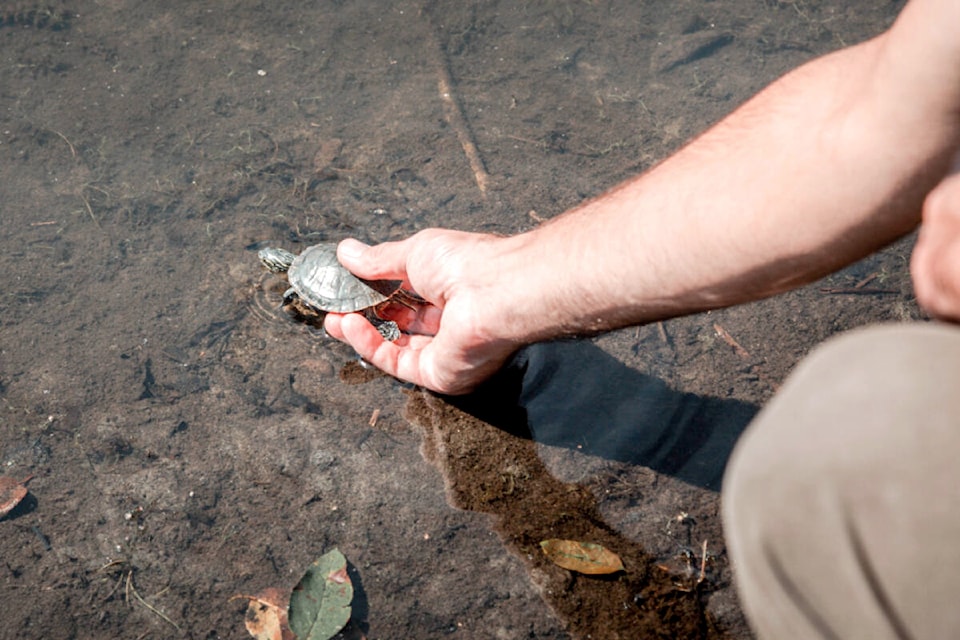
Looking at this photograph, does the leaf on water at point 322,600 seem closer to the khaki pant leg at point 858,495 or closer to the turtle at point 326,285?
the turtle at point 326,285

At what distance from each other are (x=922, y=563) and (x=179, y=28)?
198 inches

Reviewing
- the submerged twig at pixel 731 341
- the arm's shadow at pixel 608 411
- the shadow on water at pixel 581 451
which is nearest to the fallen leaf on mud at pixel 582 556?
the shadow on water at pixel 581 451

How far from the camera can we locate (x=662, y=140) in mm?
4273

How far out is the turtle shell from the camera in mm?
3551

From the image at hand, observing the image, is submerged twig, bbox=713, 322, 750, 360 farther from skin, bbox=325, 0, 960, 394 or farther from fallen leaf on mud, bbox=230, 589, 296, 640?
fallen leaf on mud, bbox=230, 589, 296, 640

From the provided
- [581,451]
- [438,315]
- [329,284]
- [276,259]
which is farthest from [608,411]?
[276,259]

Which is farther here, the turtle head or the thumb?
the turtle head

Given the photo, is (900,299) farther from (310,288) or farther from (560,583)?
(310,288)

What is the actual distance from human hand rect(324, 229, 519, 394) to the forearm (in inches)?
6.4

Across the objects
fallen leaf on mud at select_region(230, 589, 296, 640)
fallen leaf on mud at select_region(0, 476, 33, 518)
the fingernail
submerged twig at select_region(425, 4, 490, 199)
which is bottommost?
fallen leaf on mud at select_region(0, 476, 33, 518)

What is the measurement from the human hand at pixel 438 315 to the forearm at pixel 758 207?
161mm

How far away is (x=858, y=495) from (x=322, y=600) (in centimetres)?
190

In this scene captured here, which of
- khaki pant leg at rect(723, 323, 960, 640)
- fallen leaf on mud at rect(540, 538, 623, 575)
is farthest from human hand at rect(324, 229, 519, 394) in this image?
khaki pant leg at rect(723, 323, 960, 640)

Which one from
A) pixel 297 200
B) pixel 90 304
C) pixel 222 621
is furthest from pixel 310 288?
pixel 222 621
